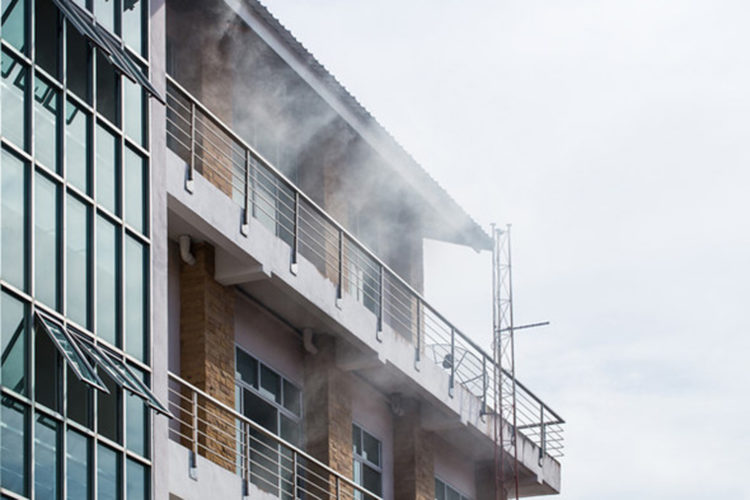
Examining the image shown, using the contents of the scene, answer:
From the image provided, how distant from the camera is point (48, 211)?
18328mm

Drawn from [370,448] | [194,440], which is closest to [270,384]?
[370,448]

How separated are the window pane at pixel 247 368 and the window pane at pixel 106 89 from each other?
587 centimetres

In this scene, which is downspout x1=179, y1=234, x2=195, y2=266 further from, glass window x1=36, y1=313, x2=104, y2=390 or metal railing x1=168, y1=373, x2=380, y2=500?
glass window x1=36, y1=313, x2=104, y2=390

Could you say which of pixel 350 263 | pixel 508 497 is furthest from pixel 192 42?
pixel 508 497

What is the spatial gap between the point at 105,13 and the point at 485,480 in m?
14.7

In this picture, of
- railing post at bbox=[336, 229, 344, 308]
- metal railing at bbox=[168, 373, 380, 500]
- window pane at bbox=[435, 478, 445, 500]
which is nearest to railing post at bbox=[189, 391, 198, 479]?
metal railing at bbox=[168, 373, 380, 500]

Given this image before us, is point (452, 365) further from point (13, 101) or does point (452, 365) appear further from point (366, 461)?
point (13, 101)

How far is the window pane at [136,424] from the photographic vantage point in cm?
1906

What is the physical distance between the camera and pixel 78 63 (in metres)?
19.4

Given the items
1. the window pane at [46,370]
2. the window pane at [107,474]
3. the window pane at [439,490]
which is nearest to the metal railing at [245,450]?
the window pane at [107,474]

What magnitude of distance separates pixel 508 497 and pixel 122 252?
14087mm

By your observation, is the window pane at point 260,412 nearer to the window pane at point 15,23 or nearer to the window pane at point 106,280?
the window pane at point 106,280

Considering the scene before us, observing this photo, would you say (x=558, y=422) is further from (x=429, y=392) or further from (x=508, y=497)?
(x=429, y=392)

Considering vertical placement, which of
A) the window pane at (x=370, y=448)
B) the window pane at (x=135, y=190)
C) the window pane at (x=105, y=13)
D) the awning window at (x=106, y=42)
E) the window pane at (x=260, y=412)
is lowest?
the window pane at (x=260, y=412)
